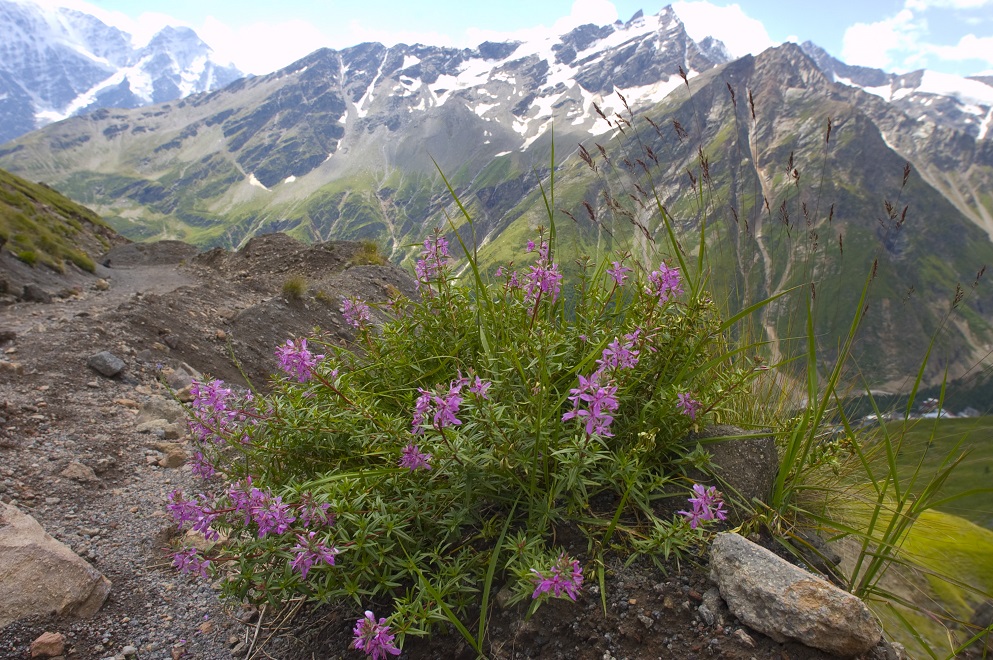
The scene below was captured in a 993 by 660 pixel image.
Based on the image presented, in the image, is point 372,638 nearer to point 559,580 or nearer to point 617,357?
point 559,580

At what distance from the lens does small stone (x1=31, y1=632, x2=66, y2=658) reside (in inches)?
146

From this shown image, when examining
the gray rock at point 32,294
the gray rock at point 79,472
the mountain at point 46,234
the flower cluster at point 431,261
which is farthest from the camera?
the mountain at point 46,234

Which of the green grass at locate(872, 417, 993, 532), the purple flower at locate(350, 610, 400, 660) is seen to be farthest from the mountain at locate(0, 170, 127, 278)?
the green grass at locate(872, 417, 993, 532)

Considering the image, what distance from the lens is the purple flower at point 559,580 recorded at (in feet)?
8.39

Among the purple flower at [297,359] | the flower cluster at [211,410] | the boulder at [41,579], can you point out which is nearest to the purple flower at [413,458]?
the purple flower at [297,359]

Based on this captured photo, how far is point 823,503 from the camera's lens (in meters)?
4.25

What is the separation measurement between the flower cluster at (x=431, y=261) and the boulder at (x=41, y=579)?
3638mm

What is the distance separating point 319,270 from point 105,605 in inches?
710

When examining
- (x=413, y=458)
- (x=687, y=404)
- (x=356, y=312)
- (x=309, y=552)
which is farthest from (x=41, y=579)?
(x=687, y=404)

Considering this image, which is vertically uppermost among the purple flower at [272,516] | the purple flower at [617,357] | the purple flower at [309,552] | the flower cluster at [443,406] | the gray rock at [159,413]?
the purple flower at [617,357]

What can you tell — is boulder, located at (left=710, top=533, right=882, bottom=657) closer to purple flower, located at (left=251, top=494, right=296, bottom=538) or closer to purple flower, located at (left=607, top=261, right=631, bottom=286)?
purple flower, located at (left=607, top=261, right=631, bottom=286)

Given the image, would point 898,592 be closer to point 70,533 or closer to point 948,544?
point 948,544

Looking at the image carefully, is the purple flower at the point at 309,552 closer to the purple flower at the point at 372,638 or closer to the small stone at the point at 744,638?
the purple flower at the point at 372,638

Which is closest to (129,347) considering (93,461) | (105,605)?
(93,461)
